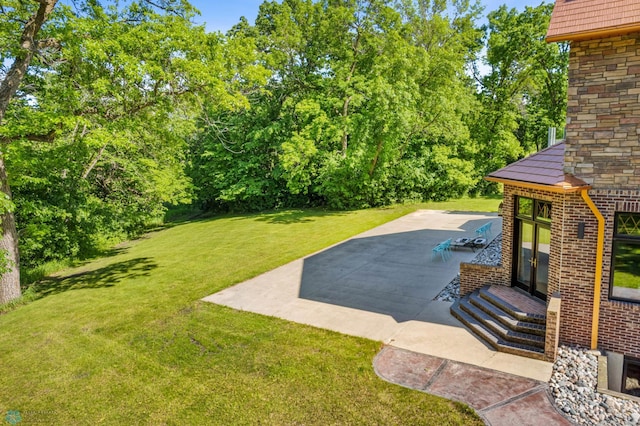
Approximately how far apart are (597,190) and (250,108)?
16174 mm

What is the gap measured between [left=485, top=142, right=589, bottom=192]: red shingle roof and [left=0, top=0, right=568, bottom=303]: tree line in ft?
29.5

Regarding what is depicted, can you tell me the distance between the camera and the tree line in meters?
11.7

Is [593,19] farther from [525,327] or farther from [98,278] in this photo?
[98,278]

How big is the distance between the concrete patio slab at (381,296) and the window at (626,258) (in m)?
1.94

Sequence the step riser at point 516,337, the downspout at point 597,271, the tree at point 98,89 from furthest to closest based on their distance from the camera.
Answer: the tree at point 98,89, the step riser at point 516,337, the downspout at point 597,271

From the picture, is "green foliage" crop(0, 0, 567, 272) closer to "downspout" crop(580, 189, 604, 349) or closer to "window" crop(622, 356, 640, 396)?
"downspout" crop(580, 189, 604, 349)

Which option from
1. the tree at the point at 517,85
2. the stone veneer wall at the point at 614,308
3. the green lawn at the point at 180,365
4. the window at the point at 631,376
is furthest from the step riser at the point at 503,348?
the tree at the point at 517,85

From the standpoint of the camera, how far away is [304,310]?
10094mm

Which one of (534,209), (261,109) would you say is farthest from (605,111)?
(261,109)

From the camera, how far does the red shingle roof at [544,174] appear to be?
7005 millimetres

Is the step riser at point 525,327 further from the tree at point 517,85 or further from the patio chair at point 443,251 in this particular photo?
the tree at point 517,85

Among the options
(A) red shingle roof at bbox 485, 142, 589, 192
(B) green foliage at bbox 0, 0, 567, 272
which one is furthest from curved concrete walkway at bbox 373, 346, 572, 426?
(B) green foliage at bbox 0, 0, 567, 272

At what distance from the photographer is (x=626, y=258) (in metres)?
7.02

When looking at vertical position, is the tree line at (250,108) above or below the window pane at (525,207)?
above
